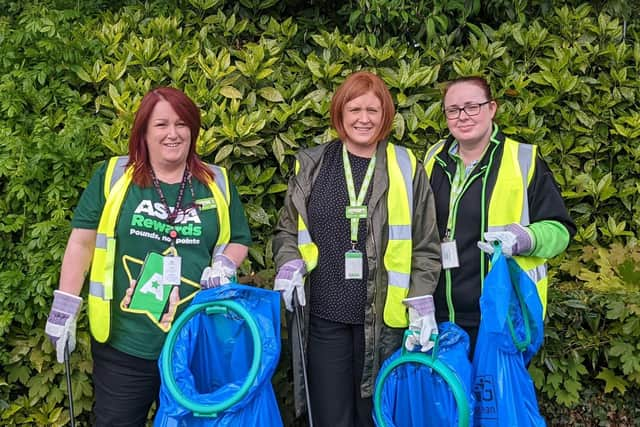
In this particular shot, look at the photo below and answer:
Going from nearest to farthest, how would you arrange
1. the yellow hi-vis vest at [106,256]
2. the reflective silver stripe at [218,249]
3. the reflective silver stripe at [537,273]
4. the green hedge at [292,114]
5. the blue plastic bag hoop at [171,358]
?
the blue plastic bag hoop at [171,358]
the yellow hi-vis vest at [106,256]
the reflective silver stripe at [218,249]
the reflective silver stripe at [537,273]
the green hedge at [292,114]

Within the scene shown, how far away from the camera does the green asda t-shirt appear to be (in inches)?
116

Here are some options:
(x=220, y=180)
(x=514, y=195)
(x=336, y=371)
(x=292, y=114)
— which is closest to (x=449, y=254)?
(x=514, y=195)

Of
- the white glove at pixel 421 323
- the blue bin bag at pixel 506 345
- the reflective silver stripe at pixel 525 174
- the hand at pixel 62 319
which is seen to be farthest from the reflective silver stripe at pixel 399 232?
the hand at pixel 62 319

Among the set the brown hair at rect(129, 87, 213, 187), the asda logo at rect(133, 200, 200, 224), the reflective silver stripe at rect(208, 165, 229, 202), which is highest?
the brown hair at rect(129, 87, 213, 187)

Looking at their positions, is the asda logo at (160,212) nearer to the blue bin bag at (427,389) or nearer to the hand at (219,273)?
the hand at (219,273)

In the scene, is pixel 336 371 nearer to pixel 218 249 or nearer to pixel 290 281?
pixel 290 281

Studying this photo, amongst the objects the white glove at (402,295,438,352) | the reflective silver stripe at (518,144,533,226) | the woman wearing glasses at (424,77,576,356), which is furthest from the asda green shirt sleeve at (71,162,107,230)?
the reflective silver stripe at (518,144,533,226)

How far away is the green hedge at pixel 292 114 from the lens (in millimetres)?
3906

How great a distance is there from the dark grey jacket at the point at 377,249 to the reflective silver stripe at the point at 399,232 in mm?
29

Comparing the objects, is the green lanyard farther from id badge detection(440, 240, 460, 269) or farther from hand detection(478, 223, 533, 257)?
hand detection(478, 223, 533, 257)

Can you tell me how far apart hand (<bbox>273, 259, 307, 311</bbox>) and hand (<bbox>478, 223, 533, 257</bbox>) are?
2.50 feet

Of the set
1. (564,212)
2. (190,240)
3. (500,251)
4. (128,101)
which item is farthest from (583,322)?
(128,101)

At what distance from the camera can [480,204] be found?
10.4 ft

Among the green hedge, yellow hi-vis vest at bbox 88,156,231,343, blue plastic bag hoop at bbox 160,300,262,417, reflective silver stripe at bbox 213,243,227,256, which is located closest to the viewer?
blue plastic bag hoop at bbox 160,300,262,417
